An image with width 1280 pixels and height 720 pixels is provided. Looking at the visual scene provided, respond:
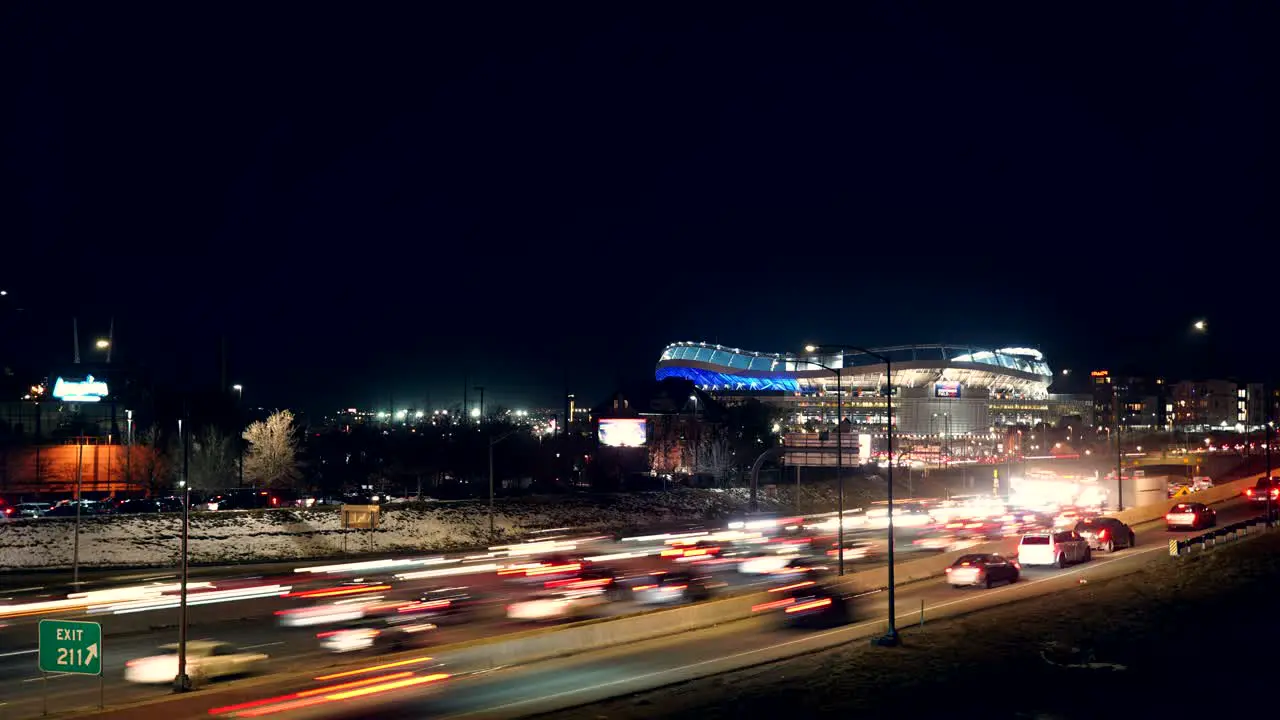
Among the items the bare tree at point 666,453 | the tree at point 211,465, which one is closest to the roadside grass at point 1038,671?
the tree at point 211,465

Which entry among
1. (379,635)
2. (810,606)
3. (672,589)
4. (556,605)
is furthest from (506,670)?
(672,589)

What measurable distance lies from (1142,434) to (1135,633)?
15493 centimetres

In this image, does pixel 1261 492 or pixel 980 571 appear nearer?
pixel 980 571

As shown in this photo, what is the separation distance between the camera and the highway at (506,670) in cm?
2098

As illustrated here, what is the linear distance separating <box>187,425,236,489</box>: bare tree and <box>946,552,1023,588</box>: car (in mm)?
50645

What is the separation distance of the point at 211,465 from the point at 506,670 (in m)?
55.1

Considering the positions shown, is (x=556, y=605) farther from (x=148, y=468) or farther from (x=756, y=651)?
(x=148, y=468)

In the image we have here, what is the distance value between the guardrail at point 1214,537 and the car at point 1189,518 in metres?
1.72

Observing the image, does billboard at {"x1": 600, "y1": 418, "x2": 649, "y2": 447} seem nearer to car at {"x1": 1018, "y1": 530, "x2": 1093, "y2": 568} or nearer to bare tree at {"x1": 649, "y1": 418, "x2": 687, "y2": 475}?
bare tree at {"x1": 649, "y1": 418, "x2": 687, "y2": 475}

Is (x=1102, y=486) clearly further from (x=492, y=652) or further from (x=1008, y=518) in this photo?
(x=492, y=652)

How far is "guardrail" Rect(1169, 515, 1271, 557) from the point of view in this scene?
4284cm

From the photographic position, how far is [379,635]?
27.5 metres

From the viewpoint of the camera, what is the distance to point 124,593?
33375 millimetres

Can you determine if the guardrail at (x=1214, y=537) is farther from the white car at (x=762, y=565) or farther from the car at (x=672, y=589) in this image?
the car at (x=672, y=589)
